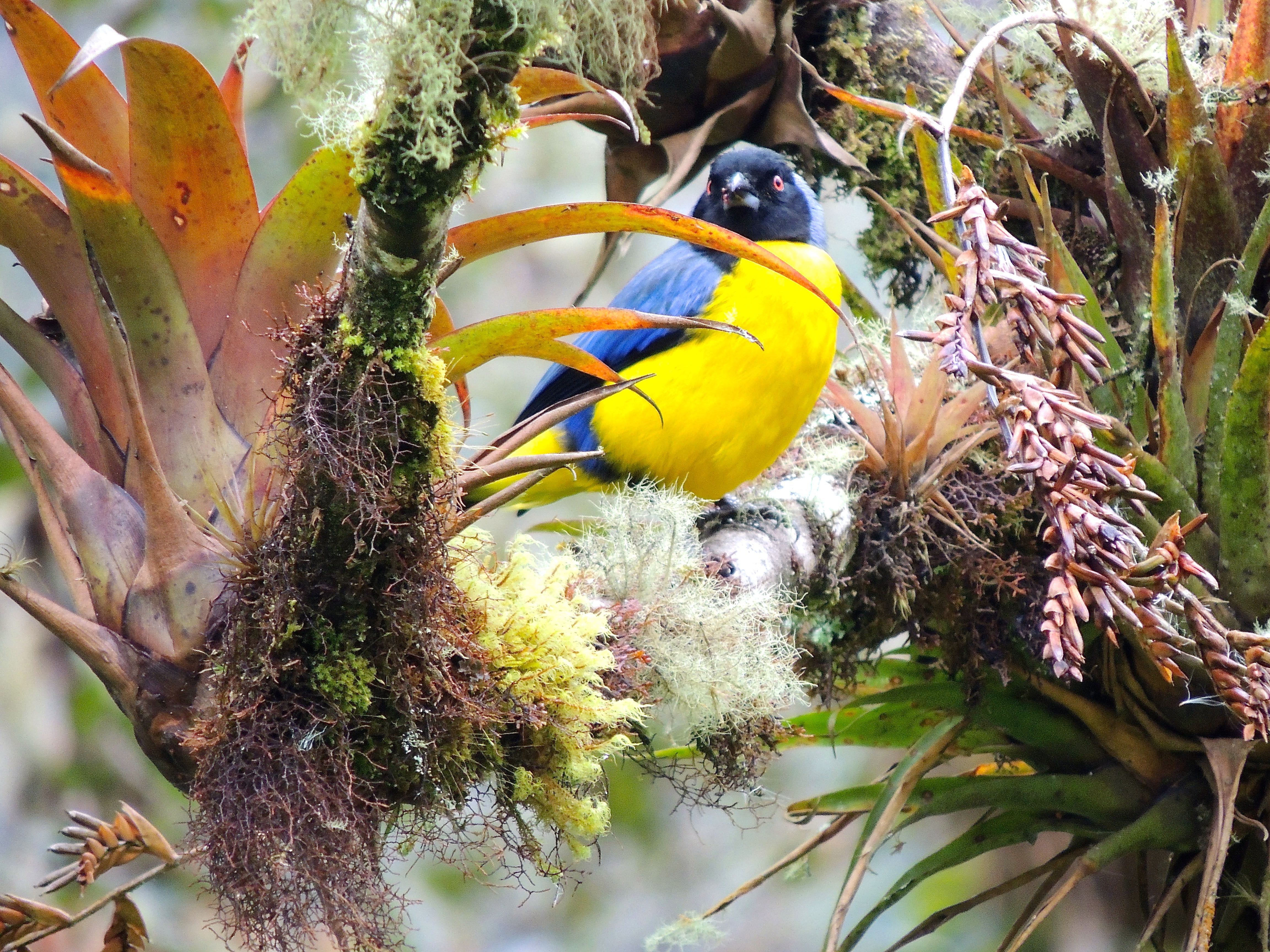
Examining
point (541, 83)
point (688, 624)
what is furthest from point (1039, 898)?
point (541, 83)

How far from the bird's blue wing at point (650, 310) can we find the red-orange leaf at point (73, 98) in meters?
1.37

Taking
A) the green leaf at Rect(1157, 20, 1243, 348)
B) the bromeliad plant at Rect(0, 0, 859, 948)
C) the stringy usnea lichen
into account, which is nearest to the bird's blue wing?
the green leaf at Rect(1157, 20, 1243, 348)

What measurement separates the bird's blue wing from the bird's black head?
0.16 m

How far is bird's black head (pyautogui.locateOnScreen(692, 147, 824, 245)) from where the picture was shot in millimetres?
2895

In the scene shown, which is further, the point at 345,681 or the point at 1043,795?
the point at 1043,795

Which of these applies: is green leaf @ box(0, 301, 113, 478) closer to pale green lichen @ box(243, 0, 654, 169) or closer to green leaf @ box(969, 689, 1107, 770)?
pale green lichen @ box(243, 0, 654, 169)

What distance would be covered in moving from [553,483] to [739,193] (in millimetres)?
938

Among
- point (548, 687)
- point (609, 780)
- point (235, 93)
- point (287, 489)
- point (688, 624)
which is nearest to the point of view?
point (287, 489)

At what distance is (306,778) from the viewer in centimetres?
120

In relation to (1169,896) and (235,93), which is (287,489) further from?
(1169,896)

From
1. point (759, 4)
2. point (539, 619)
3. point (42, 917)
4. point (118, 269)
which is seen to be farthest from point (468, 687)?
point (759, 4)

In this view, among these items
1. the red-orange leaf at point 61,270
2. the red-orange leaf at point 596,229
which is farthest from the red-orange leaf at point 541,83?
the red-orange leaf at point 61,270

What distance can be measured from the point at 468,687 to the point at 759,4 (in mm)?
1995

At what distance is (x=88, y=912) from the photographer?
5.02 feet
